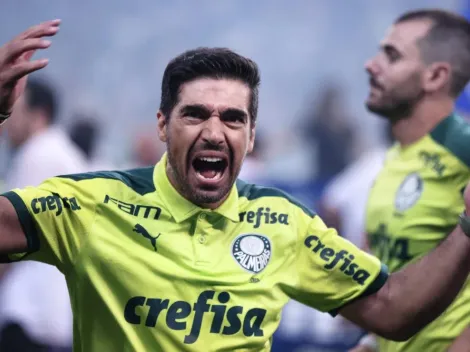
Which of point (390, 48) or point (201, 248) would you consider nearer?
point (201, 248)

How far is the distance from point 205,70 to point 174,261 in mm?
701

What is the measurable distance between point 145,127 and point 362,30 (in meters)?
3.25

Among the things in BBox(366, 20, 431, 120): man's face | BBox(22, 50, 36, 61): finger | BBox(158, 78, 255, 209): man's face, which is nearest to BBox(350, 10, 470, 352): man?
BBox(366, 20, 431, 120): man's face

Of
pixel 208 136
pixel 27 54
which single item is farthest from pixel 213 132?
pixel 27 54

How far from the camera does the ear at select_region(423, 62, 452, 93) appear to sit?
17.9ft

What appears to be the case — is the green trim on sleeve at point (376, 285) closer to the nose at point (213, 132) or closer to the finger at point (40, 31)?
the nose at point (213, 132)

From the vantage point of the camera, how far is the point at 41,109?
775 cm

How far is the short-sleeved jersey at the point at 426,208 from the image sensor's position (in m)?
4.68

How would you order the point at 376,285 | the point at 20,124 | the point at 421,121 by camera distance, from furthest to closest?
the point at 20,124
the point at 421,121
the point at 376,285

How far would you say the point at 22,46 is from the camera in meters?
3.16

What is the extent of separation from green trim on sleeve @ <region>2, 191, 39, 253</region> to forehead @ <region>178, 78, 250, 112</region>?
689mm

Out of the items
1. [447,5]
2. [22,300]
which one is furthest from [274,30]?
[22,300]

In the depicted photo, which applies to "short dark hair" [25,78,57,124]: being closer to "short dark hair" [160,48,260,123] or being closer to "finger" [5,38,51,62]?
"short dark hair" [160,48,260,123]

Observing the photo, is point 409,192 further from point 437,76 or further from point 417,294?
point 417,294
